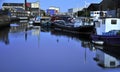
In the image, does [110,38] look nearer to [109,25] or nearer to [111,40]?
[111,40]

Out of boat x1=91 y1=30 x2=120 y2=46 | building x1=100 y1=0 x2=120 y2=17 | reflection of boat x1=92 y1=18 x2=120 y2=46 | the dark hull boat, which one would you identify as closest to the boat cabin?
reflection of boat x1=92 y1=18 x2=120 y2=46

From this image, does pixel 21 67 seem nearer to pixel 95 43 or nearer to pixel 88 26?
pixel 95 43

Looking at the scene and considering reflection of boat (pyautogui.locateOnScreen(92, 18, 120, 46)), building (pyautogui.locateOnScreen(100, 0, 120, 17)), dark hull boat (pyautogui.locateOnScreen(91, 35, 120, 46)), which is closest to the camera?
dark hull boat (pyautogui.locateOnScreen(91, 35, 120, 46))

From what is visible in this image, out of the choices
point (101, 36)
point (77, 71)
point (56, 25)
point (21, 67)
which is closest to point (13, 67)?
point (21, 67)

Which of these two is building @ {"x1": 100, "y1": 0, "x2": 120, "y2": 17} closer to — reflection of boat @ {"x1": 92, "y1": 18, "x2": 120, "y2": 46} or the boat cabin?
reflection of boat @ {"x1": 92, "y1": 18, "x2": 120, "y2": 46}

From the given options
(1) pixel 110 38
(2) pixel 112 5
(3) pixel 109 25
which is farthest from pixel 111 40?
(2) pixel 112 5

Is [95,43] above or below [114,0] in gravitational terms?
below

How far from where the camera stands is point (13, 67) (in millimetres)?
22078

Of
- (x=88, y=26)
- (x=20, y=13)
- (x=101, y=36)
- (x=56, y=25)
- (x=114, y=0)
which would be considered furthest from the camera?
(x=20, y=13)

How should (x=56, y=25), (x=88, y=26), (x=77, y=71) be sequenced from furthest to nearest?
(x=56, y=25)
(x=88, y=26)
(x=77, y=71)

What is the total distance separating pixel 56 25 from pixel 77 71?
5642cm

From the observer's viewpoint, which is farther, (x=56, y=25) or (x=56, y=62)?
(x=56, y=25)

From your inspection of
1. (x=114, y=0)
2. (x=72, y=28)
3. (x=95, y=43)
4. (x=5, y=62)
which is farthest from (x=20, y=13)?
(x=5, y=62)

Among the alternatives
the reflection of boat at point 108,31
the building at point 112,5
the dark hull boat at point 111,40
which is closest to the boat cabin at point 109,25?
the reflection of boat at point 108,31
